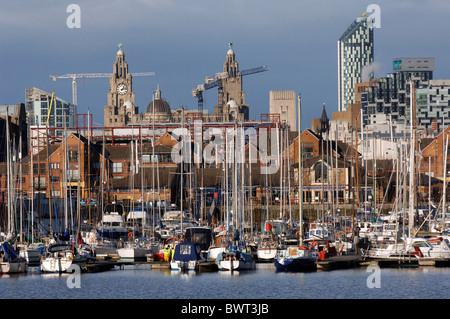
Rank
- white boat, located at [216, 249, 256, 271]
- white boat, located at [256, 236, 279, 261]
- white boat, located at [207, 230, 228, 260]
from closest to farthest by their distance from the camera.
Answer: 1. white boat, located at [216, 249, 256, 271]
2. white boat, located at [207, 230, 228, 260]
3. white boat, located at [256, 236, 279, 261]

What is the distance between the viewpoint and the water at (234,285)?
5019 cm

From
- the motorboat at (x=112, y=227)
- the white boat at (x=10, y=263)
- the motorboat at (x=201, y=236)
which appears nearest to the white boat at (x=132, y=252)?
the motorboat at (x=201, y=236)

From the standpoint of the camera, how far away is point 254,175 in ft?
400

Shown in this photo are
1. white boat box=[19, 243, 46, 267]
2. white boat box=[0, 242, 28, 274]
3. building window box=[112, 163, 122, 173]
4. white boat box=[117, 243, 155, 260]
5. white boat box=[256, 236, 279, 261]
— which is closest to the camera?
white boat box=[0, 242, 28, 274]

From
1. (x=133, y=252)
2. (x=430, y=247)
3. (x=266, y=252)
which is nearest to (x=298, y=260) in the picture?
Result: (x=266, y=252)

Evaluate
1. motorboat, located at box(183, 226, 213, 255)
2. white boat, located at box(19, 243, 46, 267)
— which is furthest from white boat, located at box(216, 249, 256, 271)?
white boat, located at box(19, 243, 46, 267)

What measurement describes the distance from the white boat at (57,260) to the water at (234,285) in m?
0.58

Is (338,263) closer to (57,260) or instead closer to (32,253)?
(57,260)

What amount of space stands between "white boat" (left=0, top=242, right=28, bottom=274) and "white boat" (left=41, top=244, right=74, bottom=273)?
1424mm

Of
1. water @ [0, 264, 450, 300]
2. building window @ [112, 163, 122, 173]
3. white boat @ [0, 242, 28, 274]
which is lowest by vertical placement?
water @ [0, 264, 450, 300]

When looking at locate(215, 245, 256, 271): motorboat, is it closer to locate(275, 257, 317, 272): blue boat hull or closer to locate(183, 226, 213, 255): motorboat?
locate(275, 257, 317, 272): blue boat hull

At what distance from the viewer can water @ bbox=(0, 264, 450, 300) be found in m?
50.2
